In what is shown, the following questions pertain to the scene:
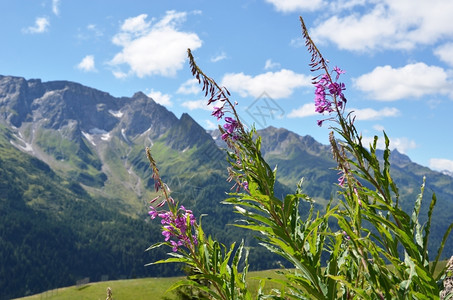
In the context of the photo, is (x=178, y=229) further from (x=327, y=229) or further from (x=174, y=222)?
(x=327, y=229)

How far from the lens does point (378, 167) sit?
13.9 ft

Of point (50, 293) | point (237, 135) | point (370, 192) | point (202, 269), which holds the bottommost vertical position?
point (50, 293)

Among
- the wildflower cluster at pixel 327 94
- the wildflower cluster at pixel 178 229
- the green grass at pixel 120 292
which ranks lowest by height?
the green grass at pixel 120 292

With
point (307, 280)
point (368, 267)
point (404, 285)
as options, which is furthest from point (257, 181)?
point (404, 285)

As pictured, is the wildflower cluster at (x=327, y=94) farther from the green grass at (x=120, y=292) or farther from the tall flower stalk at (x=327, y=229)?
the green grass at (x=120, y=292)

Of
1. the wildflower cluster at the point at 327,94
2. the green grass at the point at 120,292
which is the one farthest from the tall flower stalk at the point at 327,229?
the green grass at the point at 120,292

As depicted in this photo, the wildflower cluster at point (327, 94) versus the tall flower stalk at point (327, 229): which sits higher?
the wildflower cluster at point (327, 94)

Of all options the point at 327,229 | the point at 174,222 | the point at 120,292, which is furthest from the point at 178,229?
the point at 120,292

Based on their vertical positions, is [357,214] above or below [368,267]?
above

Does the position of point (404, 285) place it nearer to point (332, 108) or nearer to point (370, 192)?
point (370, 192)

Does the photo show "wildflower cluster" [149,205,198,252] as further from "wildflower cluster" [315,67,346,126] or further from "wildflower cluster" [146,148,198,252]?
"wildflower cluster" [315,67,346,126]

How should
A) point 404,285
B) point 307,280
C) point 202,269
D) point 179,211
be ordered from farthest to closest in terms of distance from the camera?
point 179,211
point 202,269
point 307,280
point 404,285

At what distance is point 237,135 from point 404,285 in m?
2.33

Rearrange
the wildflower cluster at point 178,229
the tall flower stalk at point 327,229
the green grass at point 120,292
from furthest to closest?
the green grass at point 120,292
the wildflower cluster at point 178,229
the tall flower stalk at point 327,229
